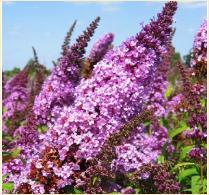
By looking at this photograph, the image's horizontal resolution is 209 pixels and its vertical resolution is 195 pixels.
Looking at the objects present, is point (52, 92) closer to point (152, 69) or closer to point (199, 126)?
point (152, 69)

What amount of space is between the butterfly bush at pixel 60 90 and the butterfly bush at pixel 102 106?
0.57 metres

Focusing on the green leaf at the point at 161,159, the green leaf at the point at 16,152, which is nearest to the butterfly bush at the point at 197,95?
the green leaf at the point at 161,159

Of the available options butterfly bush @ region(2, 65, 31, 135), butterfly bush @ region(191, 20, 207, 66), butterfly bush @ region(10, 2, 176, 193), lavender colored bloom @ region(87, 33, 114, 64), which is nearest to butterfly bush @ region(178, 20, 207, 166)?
butterfly bush @ region(191, 20, 207, 66)

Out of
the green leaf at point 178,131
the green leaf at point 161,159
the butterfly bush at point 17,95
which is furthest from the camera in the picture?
the butterfly bush at point 17,95

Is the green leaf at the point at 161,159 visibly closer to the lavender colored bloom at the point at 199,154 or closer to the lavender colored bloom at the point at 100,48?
the lavender colored bloom at the point at 199,154

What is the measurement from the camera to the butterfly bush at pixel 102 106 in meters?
3.72

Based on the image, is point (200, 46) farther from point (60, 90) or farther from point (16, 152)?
point (16, 152)

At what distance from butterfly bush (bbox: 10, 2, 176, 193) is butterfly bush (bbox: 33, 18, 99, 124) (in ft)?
1.88

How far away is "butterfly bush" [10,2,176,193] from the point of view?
3725 mm

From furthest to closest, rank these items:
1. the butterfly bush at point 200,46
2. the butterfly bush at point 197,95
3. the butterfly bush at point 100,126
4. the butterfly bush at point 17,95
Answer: the butterfly bush at point 17,95, the butterfly bush at point 200,46, the butterfly bush at point 197,95, the butterfly bush at point 100,126

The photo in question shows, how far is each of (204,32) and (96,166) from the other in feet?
10.5

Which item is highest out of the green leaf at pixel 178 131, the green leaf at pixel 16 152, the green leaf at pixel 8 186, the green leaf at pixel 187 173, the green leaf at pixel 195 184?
the green leaf at pixel 178 131

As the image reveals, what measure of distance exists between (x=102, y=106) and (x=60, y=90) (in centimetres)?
94

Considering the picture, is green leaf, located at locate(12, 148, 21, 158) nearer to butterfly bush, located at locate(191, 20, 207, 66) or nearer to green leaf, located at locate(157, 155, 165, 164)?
green leaf, located at locate(157, 155, 165, 164)
